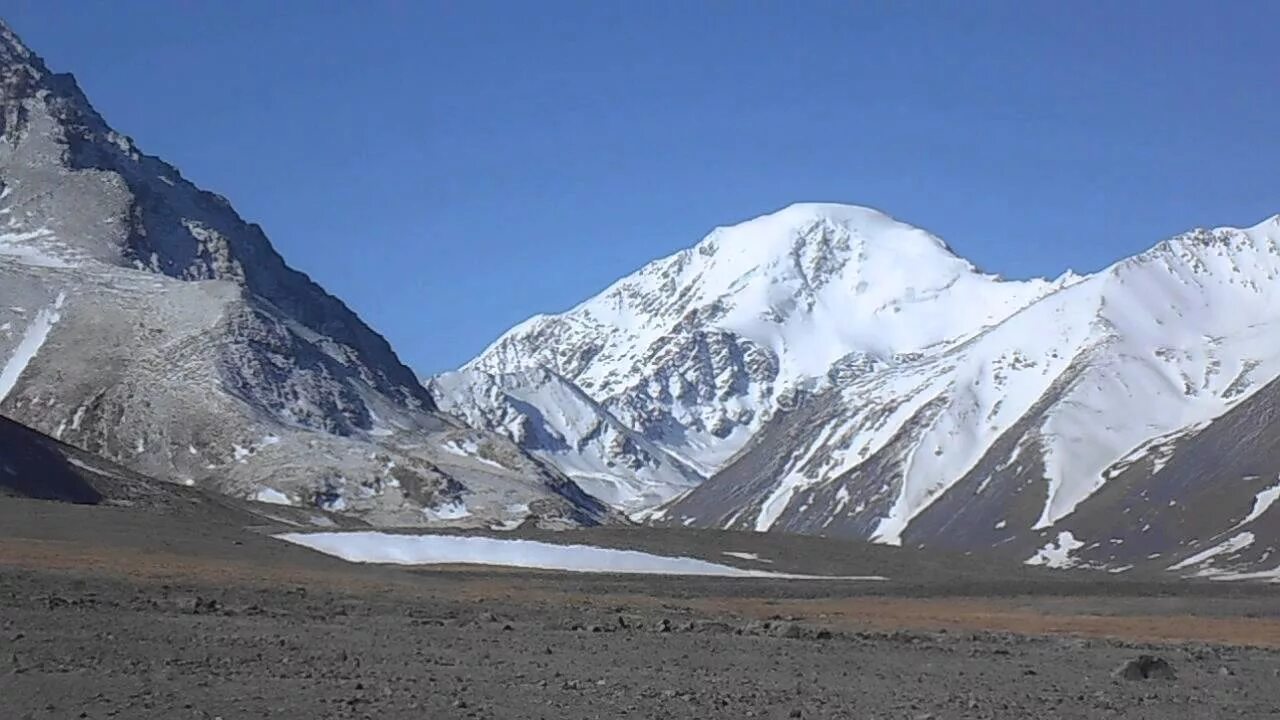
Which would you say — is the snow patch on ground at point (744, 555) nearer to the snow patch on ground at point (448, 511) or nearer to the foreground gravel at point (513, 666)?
the snow patch on ground at point (448, 511)

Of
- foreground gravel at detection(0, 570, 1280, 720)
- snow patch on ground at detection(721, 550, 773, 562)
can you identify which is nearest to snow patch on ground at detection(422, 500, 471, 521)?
snow patch on ground at detection(721, 550, 773, 562)

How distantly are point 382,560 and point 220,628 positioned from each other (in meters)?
67.8

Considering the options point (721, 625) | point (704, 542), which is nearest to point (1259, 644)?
point (721, 625)

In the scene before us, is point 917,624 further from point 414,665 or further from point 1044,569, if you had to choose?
point 1044,569

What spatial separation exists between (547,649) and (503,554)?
68817 millimetres

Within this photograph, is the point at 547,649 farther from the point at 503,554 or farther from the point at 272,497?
the point at 272,497

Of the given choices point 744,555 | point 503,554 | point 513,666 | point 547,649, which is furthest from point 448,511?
point 513,666

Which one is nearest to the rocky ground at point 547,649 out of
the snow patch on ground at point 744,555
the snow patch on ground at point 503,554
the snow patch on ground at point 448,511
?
the snow patch on ground at point 503,554

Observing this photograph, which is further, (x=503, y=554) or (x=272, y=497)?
(x=272, y=497)

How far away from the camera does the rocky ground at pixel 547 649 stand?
2802 centimetres

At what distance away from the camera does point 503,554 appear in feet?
355

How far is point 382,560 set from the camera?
106 metres

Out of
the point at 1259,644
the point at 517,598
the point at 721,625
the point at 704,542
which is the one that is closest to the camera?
the point at 721,625

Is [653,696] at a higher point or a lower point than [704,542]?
lower
